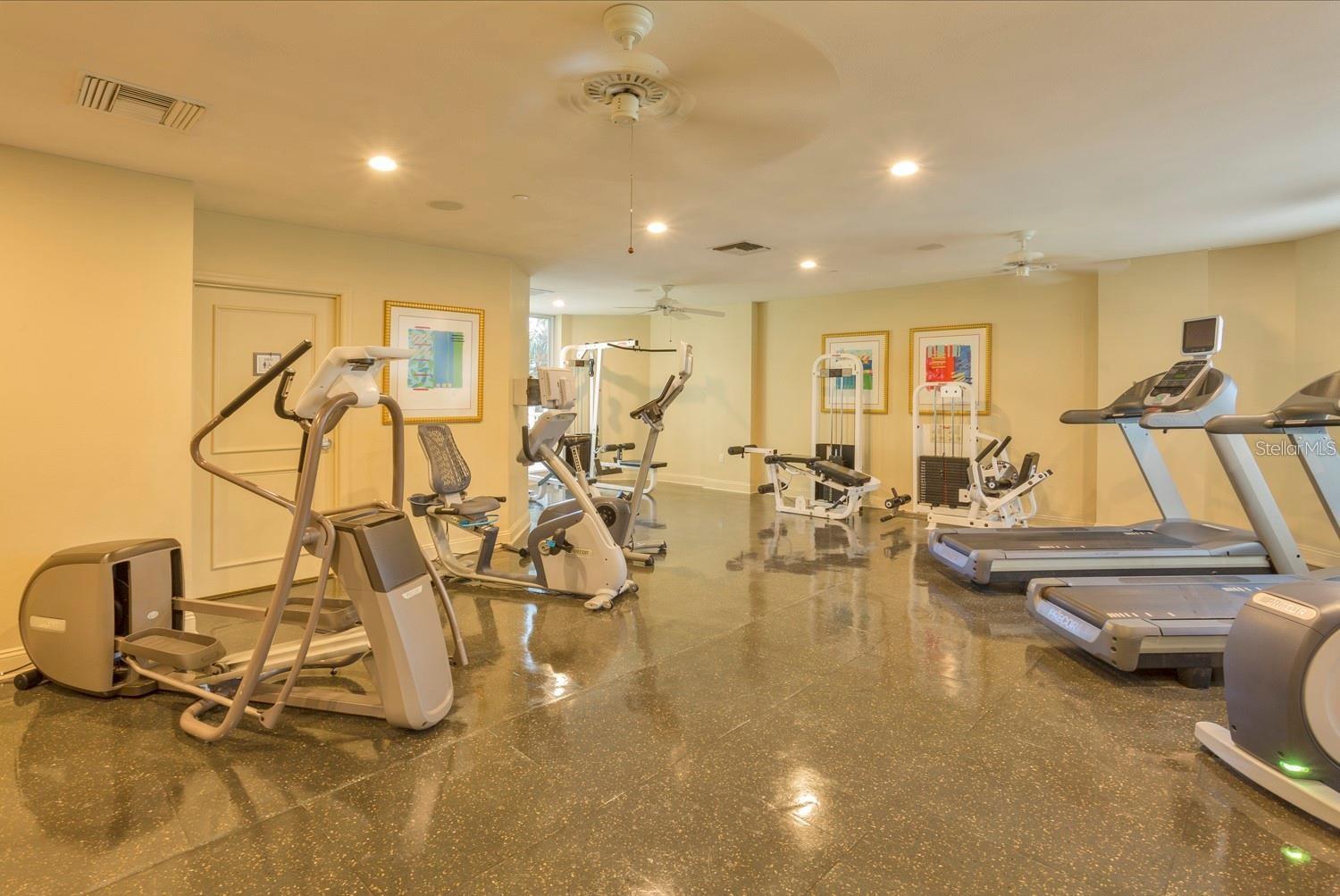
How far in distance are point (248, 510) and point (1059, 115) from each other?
16.3ft

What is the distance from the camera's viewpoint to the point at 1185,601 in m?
3.09

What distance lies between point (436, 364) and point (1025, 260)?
14.9ft

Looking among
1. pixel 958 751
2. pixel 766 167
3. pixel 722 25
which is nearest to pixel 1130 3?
pixel 722 25

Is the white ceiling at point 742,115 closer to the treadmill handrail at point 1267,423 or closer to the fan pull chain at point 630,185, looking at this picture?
the fan pull chain at point 630,185

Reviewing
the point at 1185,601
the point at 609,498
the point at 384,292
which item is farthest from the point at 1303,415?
the point at 384,292

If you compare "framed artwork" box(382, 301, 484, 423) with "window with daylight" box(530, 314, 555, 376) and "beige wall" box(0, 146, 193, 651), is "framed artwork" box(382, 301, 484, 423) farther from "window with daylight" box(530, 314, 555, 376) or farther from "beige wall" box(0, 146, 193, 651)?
"window with daylight" box(530, 314, 555, 376)

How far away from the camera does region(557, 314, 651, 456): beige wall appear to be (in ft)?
31.0

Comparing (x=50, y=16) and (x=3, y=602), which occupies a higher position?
(x=50, y=16)

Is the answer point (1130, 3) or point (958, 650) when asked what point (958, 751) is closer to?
point (958, 650)

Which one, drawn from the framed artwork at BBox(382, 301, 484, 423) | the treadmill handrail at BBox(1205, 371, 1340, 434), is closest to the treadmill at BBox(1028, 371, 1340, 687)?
the treadmill handrail at BBox(1205, 371, 1340, 434)

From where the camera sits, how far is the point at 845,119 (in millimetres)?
2758

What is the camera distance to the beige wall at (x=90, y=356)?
9.88ft

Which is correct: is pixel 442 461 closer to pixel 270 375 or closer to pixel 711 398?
pixel 270 375

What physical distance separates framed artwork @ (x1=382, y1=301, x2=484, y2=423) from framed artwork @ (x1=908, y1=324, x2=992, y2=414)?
4163mm
